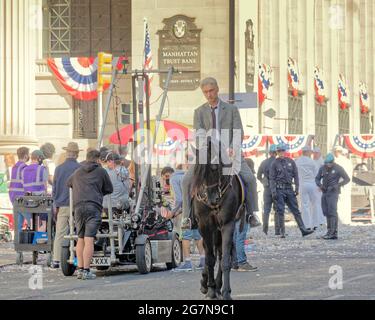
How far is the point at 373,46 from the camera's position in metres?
78.5

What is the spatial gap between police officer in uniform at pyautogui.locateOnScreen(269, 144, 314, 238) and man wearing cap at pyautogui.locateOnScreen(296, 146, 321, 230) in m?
1.61

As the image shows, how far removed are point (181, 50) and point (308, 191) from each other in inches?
429

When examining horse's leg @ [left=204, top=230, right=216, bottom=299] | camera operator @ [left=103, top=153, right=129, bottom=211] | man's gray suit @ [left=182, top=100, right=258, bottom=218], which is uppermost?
man's gray suit @ [left=182, top=100, right=258, bottom=218]

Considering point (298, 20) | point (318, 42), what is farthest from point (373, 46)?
point (298, 20)

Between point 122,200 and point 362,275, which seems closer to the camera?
point 362,275

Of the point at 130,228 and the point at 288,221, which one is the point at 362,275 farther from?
the point at 288,221

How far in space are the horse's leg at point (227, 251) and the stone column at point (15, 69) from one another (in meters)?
22.1

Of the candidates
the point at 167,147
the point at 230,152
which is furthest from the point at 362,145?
the point at 230,152

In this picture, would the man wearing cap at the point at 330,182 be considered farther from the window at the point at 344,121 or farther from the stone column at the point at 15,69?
the window at the point at 344,121

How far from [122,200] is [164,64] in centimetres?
2184

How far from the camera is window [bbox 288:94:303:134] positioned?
175ft

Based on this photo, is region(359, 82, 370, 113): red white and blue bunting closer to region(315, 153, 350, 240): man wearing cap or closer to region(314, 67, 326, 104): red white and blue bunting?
region(314, 67, 326, 104): red white and blue bunting

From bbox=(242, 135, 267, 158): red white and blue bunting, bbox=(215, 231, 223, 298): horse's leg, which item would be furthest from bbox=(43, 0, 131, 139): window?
bbox=(215, 231, 223, 298): horse's leg

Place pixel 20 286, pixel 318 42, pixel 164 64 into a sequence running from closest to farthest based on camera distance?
pixel 20 286 → pixel 164 64 → pixel 318 42
